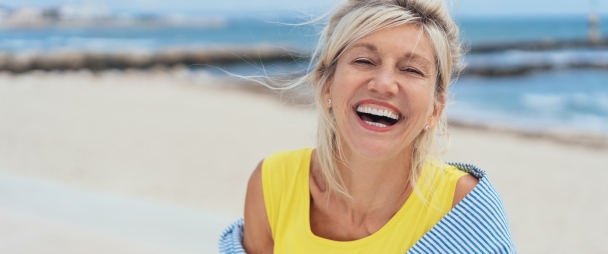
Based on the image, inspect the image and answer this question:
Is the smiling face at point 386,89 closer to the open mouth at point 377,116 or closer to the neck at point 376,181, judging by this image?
the open mouth at point 377,116

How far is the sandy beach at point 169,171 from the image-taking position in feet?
10.3

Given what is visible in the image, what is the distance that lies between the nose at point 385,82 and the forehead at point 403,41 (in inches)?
1.9

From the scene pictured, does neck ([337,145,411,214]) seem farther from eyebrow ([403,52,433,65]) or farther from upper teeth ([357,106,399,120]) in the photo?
eyebrow ([403,52,433,65])

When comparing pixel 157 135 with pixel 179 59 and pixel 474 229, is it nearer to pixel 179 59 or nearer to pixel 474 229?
pixel 474 229

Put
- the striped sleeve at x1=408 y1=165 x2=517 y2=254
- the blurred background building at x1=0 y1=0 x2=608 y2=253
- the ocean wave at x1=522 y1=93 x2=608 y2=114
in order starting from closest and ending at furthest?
the striped sleeve at x1=408 y1=165 x2=517 y2=254
the blurred background building at x1=0 y1=0 x2=608 y2=253
the ocean wave at x1=522 y1=93 x2=608 y2=114

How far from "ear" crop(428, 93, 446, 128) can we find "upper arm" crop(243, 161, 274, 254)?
0.47 meters

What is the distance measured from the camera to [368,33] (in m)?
1.33

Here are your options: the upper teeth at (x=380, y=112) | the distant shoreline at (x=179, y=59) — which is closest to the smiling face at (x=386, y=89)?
the upper teeth at (x=380, y=112)

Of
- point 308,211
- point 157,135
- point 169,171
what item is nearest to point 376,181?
point 308,211

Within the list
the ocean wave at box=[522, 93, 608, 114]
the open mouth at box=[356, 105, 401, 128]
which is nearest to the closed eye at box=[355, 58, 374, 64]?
the open mouth at box=[356, 105, 401, 128]

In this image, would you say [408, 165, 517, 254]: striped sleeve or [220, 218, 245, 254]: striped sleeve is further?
[220, 218, 245, 254]: striped sleeve

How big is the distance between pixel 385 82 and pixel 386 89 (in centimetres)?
2

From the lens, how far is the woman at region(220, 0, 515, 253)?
1.30m

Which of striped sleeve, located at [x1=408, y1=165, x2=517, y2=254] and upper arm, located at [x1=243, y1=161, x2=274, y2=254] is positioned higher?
upper arm, located at [x1=243, y1=161, x2=274, y2=254]
